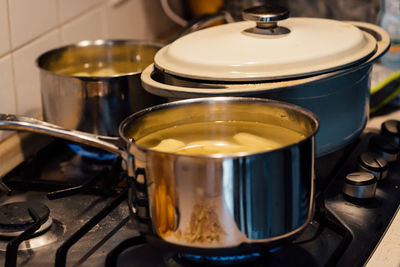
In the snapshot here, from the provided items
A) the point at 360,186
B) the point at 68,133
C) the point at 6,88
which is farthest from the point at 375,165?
the point at 6,88

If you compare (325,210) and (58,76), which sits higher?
(58,76)

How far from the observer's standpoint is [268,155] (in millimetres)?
569

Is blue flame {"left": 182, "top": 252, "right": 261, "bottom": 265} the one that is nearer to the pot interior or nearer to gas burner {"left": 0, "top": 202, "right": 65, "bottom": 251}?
gas burner {"left": 0, "top": 202, "right": 65, "bottom": 251}

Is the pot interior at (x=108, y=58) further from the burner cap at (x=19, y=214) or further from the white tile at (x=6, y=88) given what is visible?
the burner cap at (x=19, y=214)

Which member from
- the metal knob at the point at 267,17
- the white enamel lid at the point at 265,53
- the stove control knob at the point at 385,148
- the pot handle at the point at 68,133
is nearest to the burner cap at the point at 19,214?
the pot handle at the point at 68,133

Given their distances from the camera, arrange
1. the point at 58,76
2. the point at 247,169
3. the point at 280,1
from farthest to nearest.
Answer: the point at 280,1 → the point at 58,76 → the point at 247,169

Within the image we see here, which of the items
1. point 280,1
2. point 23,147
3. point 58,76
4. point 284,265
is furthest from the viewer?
point 280,1

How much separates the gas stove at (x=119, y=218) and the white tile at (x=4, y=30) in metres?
0.16

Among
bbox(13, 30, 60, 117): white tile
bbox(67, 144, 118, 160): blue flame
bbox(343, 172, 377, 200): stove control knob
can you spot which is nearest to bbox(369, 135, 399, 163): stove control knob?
bbox(343, 172, 377, 200): stove control knob

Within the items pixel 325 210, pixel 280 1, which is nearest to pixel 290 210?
pixel 325 210

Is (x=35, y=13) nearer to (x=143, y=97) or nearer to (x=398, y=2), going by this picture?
(x=143, y=97)

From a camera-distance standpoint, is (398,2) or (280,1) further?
(280,1)

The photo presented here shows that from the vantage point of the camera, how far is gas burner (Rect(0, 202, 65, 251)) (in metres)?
0.73

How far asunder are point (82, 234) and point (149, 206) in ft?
0.41
